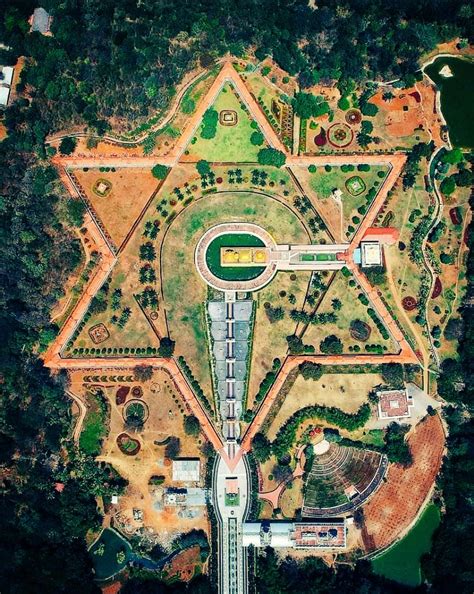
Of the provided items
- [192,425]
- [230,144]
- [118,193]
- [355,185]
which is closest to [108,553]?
[192,425]

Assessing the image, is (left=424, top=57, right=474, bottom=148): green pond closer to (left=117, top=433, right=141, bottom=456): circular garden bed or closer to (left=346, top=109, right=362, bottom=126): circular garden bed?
(left=346, top=109, right=362, bottom=126): circular garden bed

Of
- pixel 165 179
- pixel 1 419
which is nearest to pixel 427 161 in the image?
pixel 165 179

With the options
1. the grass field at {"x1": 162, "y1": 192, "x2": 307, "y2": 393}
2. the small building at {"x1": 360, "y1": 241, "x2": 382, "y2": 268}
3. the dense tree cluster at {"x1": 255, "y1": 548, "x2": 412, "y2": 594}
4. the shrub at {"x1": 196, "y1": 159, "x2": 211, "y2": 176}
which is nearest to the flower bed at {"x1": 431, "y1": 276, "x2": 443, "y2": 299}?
the small building at {"x1": 360, "y1": 241, "x2": 382, "y2": 268}

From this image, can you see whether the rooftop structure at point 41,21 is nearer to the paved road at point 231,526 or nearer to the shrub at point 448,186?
the shrub at point 448,186

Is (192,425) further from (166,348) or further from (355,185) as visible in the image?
(355,185)

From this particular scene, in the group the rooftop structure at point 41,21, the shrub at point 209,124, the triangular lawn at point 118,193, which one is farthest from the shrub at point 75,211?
the rooftop structure at point 41,21
